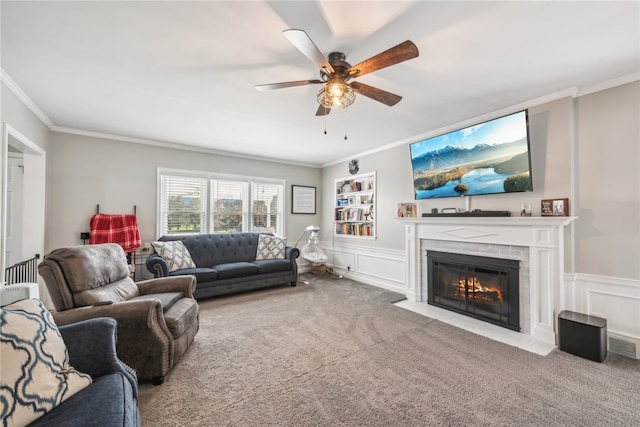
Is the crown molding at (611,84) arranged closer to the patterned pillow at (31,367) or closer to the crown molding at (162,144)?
the patterned pillow at (31,367)

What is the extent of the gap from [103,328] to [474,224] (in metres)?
3.66

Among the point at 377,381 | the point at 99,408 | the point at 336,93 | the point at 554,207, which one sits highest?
the point at 336,93

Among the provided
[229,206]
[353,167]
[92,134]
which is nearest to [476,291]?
[353,167]

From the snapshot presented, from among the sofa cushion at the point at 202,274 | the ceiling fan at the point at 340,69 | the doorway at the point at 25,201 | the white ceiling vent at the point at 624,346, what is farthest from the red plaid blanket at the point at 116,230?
the white ceiling vent at the point at 624,346

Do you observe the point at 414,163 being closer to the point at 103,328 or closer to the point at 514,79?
the point at 514,79

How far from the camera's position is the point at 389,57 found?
170cm

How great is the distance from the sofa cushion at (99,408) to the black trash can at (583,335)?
11.2ft

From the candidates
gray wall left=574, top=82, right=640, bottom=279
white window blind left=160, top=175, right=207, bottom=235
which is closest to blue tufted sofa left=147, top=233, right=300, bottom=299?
white window blind left=160, top=175, right=207, bottom=235

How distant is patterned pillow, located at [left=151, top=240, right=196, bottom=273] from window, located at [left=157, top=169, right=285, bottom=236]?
636 mm

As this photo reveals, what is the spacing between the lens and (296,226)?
20.1 feet

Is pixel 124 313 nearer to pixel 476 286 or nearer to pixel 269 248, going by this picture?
pixel 269 248

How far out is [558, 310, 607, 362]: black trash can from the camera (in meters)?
2.32

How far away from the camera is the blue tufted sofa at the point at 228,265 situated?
3.96 metres

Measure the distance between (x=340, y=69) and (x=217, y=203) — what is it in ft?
13.0
